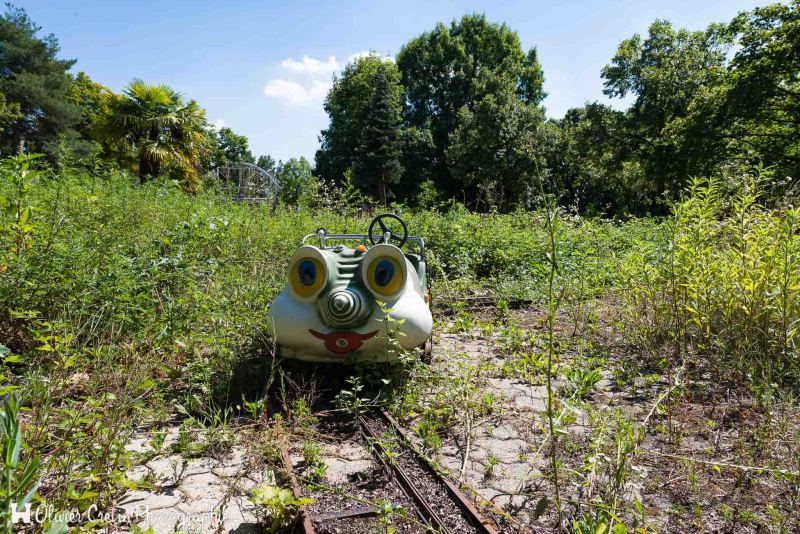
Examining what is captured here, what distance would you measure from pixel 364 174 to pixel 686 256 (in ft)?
107

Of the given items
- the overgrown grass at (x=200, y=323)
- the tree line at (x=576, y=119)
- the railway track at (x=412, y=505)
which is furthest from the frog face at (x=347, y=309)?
the tree line at (x=576, y=119)

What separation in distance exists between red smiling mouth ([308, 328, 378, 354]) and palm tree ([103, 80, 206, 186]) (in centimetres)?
1540

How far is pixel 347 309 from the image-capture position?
151 inches

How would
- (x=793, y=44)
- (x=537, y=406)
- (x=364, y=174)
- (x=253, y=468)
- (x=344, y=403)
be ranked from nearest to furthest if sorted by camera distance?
(x=253, y=468), (x=344, y=403), (x=537, y=406), (x=793, y=44), (x=364, y=174)

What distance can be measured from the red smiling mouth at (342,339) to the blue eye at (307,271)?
1.36 ft

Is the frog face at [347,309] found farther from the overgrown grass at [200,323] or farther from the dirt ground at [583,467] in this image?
the dirt ground at [583,467]

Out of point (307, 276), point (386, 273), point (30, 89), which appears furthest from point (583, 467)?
point (30, 89)

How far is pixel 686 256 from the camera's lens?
184 inches

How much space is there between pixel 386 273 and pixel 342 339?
2.11ft

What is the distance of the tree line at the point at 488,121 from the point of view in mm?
18031

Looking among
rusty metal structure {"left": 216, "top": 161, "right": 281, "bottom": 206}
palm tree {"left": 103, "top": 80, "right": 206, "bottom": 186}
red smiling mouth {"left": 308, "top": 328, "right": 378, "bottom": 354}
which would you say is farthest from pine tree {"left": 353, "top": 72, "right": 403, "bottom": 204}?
red smiling mouth {"left": 308, "top": 328, "right": 378, "bottom": 354}

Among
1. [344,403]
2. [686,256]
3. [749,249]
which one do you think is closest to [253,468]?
[344,403]

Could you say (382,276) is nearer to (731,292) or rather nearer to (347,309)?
(347,309)

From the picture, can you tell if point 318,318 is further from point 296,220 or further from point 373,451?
point 296,220
